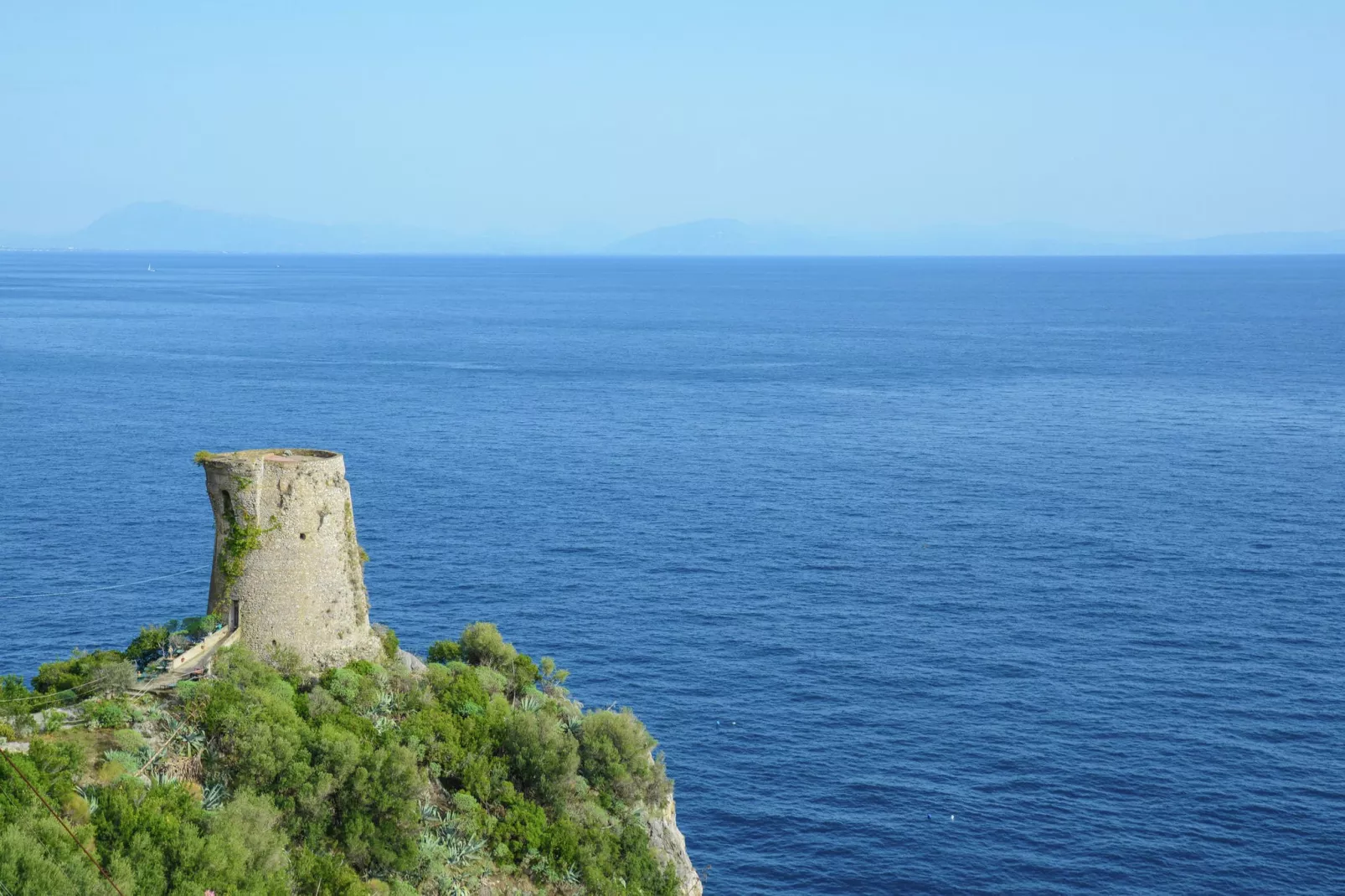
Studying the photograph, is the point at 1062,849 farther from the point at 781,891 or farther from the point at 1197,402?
the point at 1197,402

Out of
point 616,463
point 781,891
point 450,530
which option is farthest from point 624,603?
point 616,463

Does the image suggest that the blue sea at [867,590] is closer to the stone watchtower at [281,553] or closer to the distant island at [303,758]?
the distant island at [303,758]

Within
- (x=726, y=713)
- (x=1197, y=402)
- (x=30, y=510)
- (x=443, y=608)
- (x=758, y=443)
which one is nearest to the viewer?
(x=726, y=713)

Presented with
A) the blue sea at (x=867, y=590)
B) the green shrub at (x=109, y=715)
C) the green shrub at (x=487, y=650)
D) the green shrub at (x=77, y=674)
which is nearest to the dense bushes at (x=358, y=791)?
the green shrub at (x=109, y=715)

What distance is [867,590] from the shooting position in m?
89.4

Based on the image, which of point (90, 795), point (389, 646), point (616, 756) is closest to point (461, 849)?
point (389, 646)

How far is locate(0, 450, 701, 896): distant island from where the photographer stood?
32.6 m

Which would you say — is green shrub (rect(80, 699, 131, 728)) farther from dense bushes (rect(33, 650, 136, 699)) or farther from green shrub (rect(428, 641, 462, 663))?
green shrub (rect(428, 641, 462, 663))

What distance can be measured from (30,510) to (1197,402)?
126393mm

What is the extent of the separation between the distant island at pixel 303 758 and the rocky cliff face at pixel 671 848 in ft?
0.34

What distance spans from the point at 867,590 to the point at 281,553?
54.2 m

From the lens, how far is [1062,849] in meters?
58.9

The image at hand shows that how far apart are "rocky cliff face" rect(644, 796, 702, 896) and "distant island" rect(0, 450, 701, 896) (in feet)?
0.34

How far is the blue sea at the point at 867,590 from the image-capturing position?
61156 millimetres
